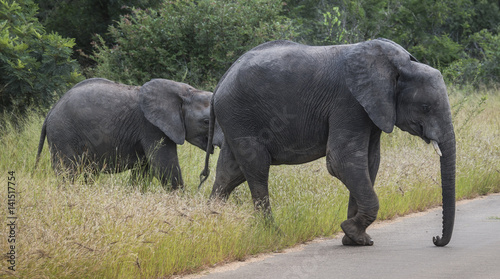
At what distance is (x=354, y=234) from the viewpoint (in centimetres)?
711

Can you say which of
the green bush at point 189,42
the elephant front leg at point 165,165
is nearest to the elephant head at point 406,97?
the elephant front leg at point 165,165

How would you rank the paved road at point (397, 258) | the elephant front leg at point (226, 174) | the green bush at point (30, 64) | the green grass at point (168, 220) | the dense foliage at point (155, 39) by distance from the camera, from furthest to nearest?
the dense foliage at point (155, 39), the green bush at point (30, 64), the elephant front leg at point (226, 174), the paved road at point (397, 258), the green grass at point (168, 220)

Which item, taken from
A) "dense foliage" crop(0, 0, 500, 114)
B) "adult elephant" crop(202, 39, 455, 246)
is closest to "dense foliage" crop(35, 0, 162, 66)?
"dense foliage" crop(0, 0, 500, 114)

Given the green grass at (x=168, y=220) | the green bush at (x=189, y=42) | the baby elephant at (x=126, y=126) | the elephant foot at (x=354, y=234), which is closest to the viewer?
the green grass at (x=168, y=220)

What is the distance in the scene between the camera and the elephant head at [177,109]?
9734mm

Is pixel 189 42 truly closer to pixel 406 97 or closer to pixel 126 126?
pixel 126 126

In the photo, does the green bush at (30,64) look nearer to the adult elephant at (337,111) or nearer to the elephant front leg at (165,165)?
the elephant front leg at (165,165)

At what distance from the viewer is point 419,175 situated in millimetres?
10414

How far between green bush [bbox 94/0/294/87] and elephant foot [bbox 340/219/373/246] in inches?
365

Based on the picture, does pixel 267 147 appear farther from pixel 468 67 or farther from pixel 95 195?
pixel 468 67

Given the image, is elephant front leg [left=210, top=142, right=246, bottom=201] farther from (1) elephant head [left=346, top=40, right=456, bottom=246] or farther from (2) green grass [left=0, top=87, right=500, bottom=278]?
(1) elephant head [left=346, top=40, right=456, bottom=246]

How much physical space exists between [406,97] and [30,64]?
333 inches

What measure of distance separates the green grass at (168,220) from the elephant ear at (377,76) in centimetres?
146

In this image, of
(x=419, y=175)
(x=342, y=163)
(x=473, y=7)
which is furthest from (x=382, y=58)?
(x=473, y=7)
